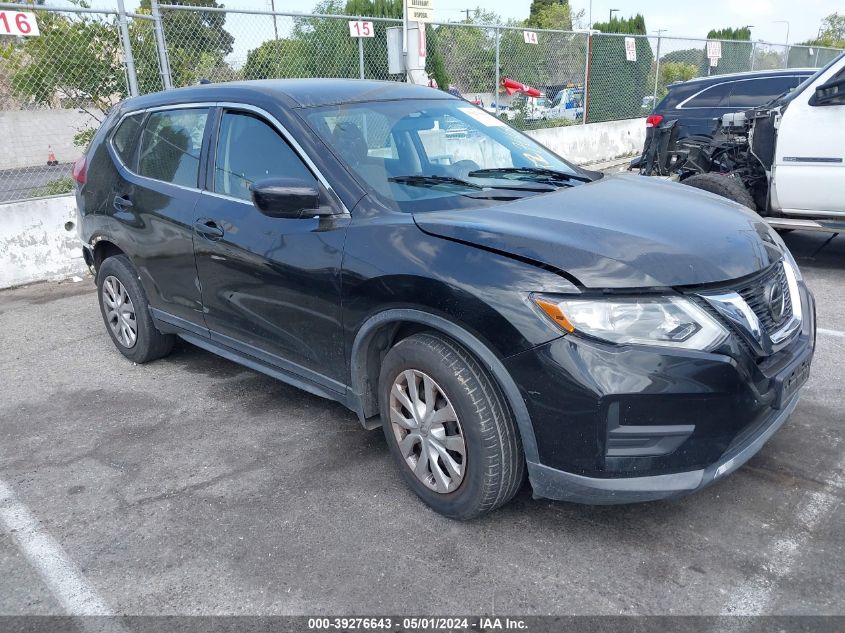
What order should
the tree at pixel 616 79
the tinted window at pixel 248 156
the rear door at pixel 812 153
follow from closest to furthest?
the tinted window at pixel 248 156
the rear door at pixel 812 153
the tree at pixel 616 79

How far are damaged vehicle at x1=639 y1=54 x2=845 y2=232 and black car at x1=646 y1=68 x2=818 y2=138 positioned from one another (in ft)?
8.92

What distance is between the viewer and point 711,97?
402 inches

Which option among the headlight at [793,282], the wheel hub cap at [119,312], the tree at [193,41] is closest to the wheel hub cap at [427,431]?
the headlight at [793,282]

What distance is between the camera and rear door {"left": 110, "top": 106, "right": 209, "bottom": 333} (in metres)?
4.07

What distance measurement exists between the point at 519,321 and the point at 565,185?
4.32 ft

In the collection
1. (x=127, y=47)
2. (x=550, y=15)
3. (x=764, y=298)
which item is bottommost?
(x=764, y=298)

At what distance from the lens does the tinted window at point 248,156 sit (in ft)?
11.5

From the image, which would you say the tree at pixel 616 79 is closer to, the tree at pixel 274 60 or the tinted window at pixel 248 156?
the tree at pixel 274 60

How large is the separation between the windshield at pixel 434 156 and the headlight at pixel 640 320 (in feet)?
2.84

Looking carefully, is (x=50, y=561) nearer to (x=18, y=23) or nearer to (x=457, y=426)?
(x=457, y=426)

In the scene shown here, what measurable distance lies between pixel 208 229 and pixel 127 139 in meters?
1.38

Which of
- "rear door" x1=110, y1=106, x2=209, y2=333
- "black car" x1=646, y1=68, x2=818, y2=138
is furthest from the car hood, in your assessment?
"black car" x1=646, y1=68, x2=818, y2=138

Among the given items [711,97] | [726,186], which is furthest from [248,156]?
[711,97]

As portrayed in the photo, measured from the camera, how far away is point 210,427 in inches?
160
